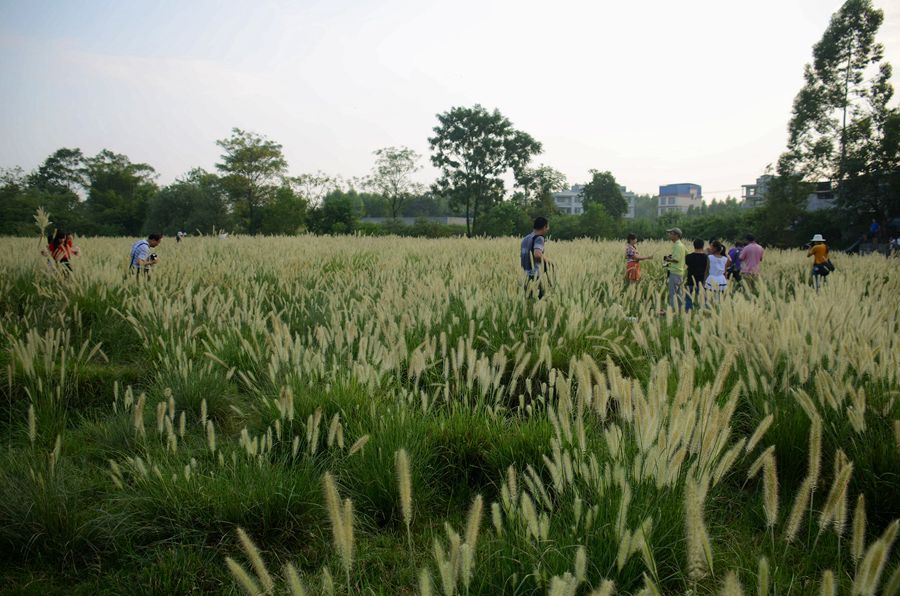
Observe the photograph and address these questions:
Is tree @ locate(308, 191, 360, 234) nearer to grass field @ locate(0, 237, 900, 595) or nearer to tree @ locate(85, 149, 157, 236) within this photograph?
tree @ locate(85, 149, 157, 236)


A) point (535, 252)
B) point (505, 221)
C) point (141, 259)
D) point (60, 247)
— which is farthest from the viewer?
point (505, 221)

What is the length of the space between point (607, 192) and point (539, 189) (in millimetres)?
15092

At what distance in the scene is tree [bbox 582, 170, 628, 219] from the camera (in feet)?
210

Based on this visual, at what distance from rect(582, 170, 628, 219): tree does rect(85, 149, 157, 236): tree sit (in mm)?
49754

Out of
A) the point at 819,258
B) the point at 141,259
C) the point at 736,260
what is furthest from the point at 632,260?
the point at 141,259

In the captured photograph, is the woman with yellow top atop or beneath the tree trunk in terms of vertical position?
beneath

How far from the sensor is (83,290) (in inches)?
255

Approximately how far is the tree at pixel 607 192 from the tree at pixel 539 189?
35.9 feet

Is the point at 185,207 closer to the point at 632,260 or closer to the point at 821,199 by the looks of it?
the point at 632,260

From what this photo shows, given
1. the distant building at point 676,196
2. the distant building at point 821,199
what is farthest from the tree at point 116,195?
the distant building at point 676,196

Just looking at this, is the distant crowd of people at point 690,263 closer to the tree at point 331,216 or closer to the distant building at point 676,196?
the tree at point 331,216

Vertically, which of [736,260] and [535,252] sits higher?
[535,252]

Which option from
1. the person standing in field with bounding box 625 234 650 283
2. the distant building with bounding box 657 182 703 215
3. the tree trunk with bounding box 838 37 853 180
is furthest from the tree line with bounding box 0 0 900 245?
the distant building with bounding box 657 182 703 215

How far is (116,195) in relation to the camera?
186 feet
